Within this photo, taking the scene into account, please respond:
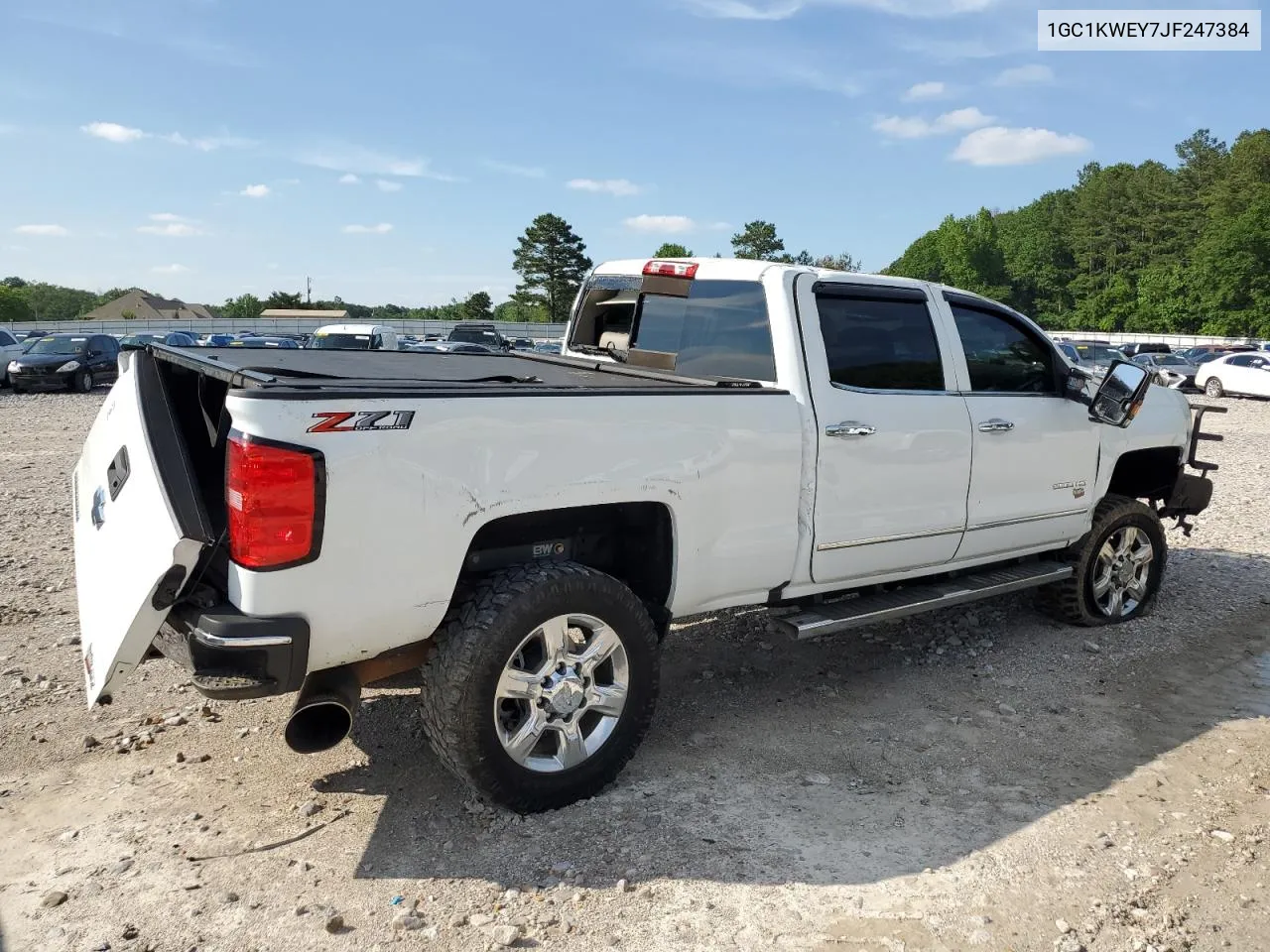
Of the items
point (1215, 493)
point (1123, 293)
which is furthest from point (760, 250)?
point (1215, 493)

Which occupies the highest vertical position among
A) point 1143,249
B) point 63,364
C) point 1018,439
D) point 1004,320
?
point 1143,249

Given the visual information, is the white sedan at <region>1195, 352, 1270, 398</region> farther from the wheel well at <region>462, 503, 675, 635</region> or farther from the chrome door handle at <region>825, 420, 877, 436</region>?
the wheel well at <region>462, 503, 675, 635</region>

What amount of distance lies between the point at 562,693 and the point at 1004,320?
3318mm

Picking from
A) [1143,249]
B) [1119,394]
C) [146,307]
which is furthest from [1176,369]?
[146,307]

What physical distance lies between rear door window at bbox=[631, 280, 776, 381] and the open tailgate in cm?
234

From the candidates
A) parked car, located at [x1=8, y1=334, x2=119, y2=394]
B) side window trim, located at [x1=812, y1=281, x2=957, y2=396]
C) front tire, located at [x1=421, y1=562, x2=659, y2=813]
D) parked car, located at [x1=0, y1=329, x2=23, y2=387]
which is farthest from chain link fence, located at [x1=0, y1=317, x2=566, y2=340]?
front tire, located at [x1=421, y1=562, x2=659, y2=813]

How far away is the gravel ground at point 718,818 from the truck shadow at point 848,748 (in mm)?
16

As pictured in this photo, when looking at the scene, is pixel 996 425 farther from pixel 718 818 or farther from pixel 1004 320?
pixel 718 818

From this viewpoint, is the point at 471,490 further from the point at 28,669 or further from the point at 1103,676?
the point at 1103,676

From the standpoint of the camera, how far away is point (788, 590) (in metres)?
4.13

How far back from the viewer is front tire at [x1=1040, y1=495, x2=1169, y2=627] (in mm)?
5590

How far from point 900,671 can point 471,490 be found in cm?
300

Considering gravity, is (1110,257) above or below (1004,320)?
above

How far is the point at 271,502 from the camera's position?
2.79 metres
